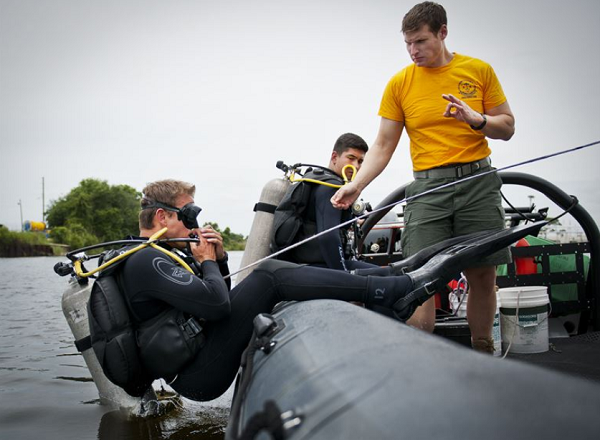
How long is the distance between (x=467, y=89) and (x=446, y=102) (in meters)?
0.15

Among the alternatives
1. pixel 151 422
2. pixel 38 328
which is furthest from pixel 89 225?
pixel 151 422

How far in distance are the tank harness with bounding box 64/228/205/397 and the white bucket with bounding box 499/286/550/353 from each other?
246 cm

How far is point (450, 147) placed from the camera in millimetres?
3141

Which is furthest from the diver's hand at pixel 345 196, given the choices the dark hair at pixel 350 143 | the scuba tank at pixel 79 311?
the scuba tank at pixel 79 311

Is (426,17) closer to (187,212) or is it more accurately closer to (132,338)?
(187,212)

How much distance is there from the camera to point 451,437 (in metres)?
0.82

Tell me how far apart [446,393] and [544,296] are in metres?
3.39

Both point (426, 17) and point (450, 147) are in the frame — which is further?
point (450, 147)

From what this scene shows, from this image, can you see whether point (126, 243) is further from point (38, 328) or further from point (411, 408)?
point (38, 328)

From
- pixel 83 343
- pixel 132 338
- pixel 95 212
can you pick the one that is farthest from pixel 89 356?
pixel 95 212

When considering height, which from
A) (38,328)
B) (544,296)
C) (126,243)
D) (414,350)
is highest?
(126,243)

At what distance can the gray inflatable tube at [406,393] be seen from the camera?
0.82 metres

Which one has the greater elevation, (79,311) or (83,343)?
(79,311)

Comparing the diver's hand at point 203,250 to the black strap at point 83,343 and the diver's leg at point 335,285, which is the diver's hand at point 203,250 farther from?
the black strap at point 83,343
